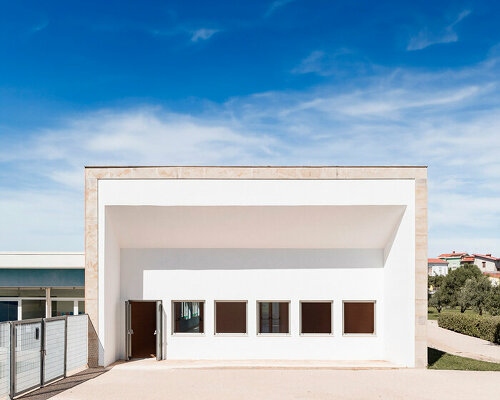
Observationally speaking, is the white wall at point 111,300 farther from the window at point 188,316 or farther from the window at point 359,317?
the window at point 359,317

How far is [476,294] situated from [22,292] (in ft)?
88.4

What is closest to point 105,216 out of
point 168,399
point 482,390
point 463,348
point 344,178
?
point 168,399

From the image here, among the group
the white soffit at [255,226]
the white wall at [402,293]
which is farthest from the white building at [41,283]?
the white wall at [402,293]

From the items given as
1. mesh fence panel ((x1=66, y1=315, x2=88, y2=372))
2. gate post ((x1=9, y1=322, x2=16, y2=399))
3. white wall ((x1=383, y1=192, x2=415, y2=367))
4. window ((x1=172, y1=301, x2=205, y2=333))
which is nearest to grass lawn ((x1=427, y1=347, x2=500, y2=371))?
white wall ((x1=383, y1=192, x2=415, y2=367))

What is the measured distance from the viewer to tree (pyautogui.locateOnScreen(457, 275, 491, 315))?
29.3 meters

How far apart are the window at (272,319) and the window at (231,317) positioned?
553 mm

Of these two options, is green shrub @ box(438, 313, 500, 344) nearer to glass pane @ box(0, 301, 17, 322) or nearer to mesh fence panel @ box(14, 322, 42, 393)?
mesh fence panel @ box(14, 322, 42, 393)

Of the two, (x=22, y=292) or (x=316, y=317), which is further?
(x=22, y=292)

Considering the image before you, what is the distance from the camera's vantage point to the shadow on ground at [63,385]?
10844 mm

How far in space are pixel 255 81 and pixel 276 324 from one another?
431 inches

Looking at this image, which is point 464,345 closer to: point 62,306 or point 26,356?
point 62,306

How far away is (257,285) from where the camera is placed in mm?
15641

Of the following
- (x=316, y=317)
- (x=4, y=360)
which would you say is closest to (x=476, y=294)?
(x=316, y=317)

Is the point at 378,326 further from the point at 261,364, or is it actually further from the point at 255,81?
the point at 255,81
